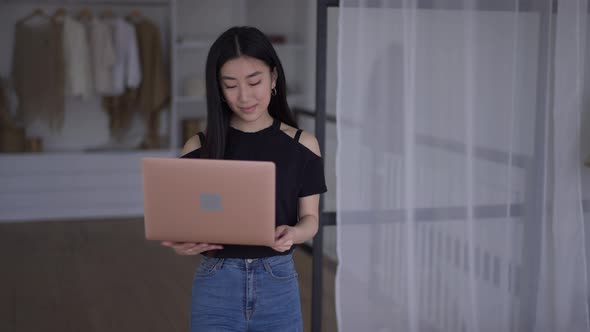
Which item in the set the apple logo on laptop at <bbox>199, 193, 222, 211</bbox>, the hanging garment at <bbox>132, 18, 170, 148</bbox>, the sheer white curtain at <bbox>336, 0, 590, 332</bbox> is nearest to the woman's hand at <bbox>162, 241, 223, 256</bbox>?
the apple logo on laptop at <bbox>199, 193, 222, 211</bbox>

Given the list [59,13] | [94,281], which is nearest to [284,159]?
[94,281]

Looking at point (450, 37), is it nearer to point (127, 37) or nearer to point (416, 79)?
point (416, 79)

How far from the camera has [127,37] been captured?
604 centimetres

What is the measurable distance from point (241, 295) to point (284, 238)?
167mm

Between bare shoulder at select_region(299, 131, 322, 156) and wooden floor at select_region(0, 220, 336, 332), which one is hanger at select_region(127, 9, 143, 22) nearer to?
wooden floor at select_region(0, 220, 336, 332)

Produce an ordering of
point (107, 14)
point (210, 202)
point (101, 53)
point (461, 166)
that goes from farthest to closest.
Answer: point (107, 14) → point (101, 53) → point (461, 166) → point (210, 202)

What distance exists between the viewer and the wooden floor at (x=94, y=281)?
3.57 metres

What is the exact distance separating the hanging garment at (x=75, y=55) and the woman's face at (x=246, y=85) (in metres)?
4.53

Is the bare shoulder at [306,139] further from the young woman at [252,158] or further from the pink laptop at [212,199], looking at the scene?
the pink laptop at [212,199]

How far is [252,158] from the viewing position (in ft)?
5.61

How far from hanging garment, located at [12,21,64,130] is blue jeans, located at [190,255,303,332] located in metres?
4.59

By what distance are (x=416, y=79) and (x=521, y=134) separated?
1.63 ft

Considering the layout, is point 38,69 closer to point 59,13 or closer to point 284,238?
point 59,13

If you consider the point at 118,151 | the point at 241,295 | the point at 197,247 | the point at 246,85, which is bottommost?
the point at 118,151
